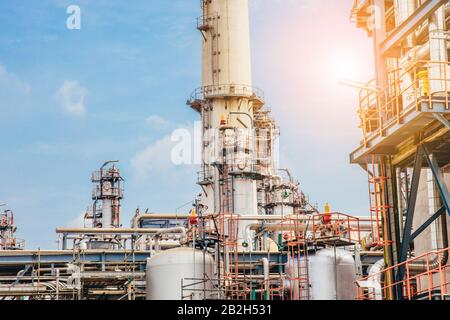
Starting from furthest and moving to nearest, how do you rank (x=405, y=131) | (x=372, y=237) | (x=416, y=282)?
(x=372, y=237) → (x=416, y=282) → (x=405, y=131)

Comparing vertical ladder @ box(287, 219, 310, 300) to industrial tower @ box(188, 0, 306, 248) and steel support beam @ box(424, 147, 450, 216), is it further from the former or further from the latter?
industrial tower @ box(188, 0, 306, 248)

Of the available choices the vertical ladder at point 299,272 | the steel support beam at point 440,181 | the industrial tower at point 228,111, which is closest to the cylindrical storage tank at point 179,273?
the vertical ladder at point 299,272

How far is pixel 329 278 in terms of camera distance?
86.5 feet

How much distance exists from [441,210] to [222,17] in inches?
1432

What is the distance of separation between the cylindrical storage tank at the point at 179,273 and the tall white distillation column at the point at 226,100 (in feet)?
82.7

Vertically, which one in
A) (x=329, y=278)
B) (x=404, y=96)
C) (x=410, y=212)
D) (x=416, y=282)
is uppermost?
(x=404, y=96)

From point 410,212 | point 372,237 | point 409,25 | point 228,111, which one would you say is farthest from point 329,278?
Result: point 228,111

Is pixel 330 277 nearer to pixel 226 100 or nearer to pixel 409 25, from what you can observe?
pixel 409 25

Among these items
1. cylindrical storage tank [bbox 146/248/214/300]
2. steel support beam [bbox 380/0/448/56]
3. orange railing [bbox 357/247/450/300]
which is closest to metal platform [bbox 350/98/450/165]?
steel support beam [bbox 380/0/448/56]

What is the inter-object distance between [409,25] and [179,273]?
37.3ft

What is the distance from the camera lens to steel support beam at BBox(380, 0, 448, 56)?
61.3ft

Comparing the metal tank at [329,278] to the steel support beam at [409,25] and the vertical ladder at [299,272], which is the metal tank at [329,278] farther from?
the steel support beam at [409,25]
